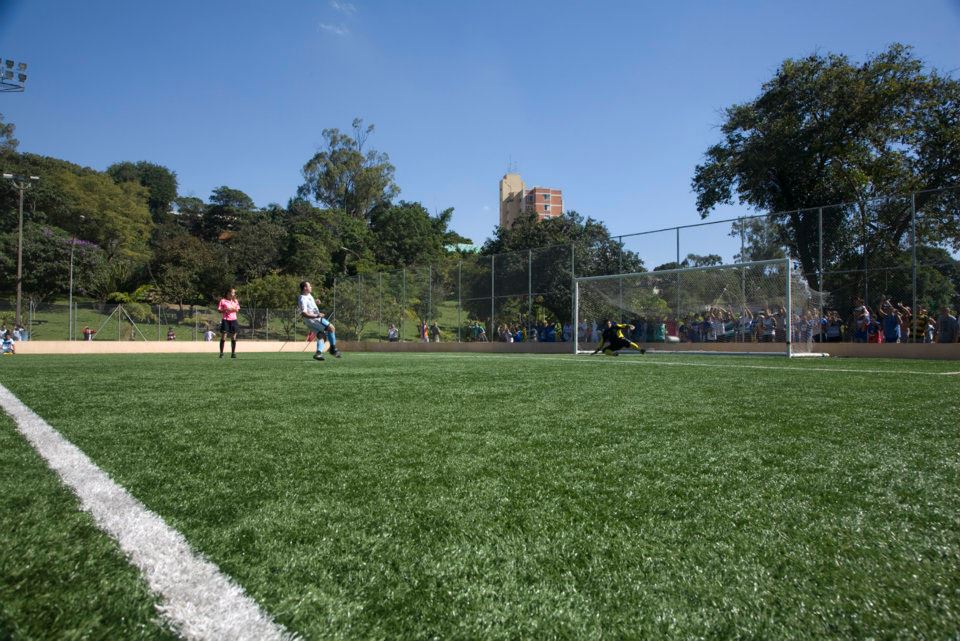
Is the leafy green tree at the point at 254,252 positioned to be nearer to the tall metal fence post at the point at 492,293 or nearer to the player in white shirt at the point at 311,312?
the tall metal fence post at the point at 492,293

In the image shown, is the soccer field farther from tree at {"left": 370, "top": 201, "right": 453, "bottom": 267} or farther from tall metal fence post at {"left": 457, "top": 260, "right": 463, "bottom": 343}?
tree at {"left": 370, "top": 201, "right": 453, "bottom": 267}

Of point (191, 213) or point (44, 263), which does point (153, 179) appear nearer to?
point (191, 213)

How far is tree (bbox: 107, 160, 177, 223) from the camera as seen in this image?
247ft

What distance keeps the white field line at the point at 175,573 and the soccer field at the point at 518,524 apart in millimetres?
32

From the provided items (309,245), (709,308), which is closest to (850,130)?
(709,308)

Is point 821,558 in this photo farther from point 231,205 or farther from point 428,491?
point 231,205

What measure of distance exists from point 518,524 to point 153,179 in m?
89.9

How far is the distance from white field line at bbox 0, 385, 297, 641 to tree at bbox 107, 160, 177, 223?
263 feet

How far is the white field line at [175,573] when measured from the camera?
116 centimetres

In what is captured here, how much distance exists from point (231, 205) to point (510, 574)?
232 feet

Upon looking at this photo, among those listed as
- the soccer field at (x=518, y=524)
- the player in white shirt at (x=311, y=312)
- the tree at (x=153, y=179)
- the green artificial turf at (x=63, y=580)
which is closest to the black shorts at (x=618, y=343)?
the player in white shirt at (x=311, y=312)

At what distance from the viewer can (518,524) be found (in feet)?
5.72

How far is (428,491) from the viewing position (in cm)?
209

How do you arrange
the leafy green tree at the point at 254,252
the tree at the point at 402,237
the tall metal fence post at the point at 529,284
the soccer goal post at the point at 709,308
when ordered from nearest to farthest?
the soccer goal post at the point at 709,308, the tall metal fence post at the point at 529,284, the leafy green tree at the point at 254,252, the tree at the point at 402,237
